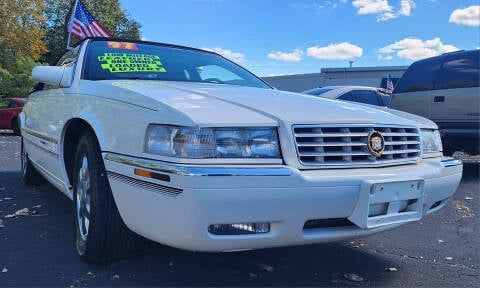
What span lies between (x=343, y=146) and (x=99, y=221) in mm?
1426

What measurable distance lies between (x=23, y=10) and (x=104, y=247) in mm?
31088

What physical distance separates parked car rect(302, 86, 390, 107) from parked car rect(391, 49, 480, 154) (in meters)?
2.34

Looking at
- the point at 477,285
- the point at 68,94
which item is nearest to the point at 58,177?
the point at 68,94

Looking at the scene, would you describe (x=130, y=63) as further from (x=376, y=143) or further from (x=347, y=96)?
(x=347, y=96)

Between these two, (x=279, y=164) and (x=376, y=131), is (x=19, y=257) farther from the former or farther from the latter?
(x=376, y=131)

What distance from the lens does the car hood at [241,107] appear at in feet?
7.41

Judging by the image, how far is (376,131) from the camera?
254cm

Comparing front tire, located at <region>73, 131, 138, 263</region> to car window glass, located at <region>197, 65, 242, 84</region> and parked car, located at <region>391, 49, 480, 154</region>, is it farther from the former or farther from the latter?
parked car, located at <region>391, 49, 480, 154</region>

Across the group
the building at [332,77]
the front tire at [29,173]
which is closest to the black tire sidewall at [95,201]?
the front tire at [29,173]

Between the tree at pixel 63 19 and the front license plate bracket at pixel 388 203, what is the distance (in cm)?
4059

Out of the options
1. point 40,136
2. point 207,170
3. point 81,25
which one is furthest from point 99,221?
point 81,25

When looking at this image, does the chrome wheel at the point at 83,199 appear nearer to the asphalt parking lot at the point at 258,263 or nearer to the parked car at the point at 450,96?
the asphalt parking lot at the point at 258,263

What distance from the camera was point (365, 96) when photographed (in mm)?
9719

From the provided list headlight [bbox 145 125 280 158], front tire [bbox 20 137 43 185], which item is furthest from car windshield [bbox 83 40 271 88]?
front tire [bbox 20 137 43 185]
